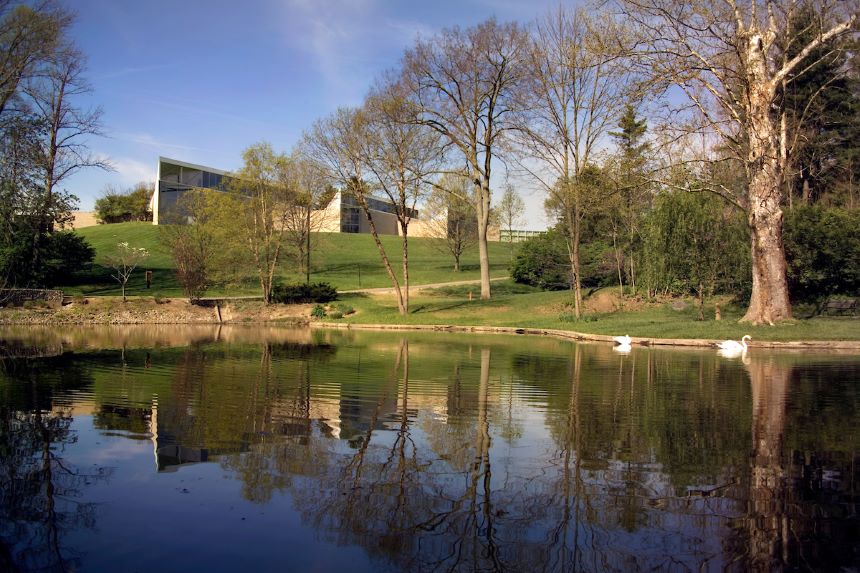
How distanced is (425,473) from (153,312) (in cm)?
3317

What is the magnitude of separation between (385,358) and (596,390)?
717 cm

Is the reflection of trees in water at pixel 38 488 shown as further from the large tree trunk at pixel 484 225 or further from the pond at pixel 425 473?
the large tree trunk at pixel 484 225

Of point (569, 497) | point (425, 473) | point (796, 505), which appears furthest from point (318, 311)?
point (796, 505)

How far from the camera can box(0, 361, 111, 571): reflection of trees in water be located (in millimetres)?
4492

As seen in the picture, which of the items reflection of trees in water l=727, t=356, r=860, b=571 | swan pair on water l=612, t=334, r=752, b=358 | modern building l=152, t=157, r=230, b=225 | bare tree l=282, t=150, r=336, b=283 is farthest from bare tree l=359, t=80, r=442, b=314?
modern building l=152, t=157, r=230, b=225

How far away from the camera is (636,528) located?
5059 millimetres

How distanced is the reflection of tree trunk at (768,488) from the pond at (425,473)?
0.02 m

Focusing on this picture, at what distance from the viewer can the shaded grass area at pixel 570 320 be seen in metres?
22.6

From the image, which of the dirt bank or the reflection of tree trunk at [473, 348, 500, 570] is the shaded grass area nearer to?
the dirt bank

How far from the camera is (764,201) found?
78.3ft

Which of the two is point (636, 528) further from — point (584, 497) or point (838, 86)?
point (838, 86)

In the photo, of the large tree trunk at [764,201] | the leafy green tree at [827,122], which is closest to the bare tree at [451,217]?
the leafy green tree at [827,122]

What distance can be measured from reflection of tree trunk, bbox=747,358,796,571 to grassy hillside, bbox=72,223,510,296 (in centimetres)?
3457

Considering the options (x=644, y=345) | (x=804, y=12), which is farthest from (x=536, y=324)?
(x=804, y=12)
